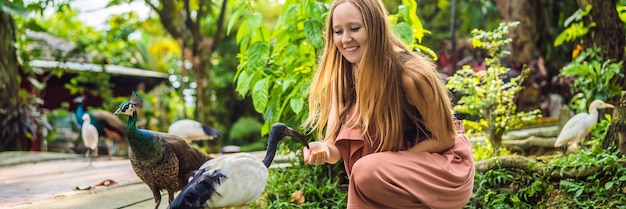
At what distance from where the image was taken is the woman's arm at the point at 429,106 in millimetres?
2566

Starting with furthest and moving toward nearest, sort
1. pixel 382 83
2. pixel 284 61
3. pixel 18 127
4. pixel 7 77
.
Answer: pixel 18 127 < pixel 7 77 < pixel 284 61 < pixel 382 83

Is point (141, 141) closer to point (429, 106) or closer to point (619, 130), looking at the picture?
point (429, 106)

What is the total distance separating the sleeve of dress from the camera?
2564 mm

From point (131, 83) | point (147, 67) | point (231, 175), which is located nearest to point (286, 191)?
point (231, 175)

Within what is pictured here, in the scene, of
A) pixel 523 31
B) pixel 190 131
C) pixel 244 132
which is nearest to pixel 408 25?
pixel 190 131

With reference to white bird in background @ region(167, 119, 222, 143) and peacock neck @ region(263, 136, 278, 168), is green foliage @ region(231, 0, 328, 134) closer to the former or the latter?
peacock neck @ region(263, 136, 278, 168)

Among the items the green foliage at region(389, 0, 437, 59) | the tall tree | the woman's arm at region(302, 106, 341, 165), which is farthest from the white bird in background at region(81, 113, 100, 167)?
the woman's arm at region(302, 106, 341, 165)

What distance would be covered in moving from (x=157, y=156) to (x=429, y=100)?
1.40 meters

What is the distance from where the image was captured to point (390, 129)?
265 cm

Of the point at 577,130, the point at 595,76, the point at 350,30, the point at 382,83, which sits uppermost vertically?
the point at 350,30

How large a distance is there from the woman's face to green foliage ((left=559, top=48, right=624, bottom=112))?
11.0ft

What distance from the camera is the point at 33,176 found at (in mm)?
5453

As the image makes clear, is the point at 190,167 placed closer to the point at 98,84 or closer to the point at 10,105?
the point at 10,105

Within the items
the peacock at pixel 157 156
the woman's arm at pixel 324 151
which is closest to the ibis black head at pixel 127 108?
the peacock at pixel 157 156
